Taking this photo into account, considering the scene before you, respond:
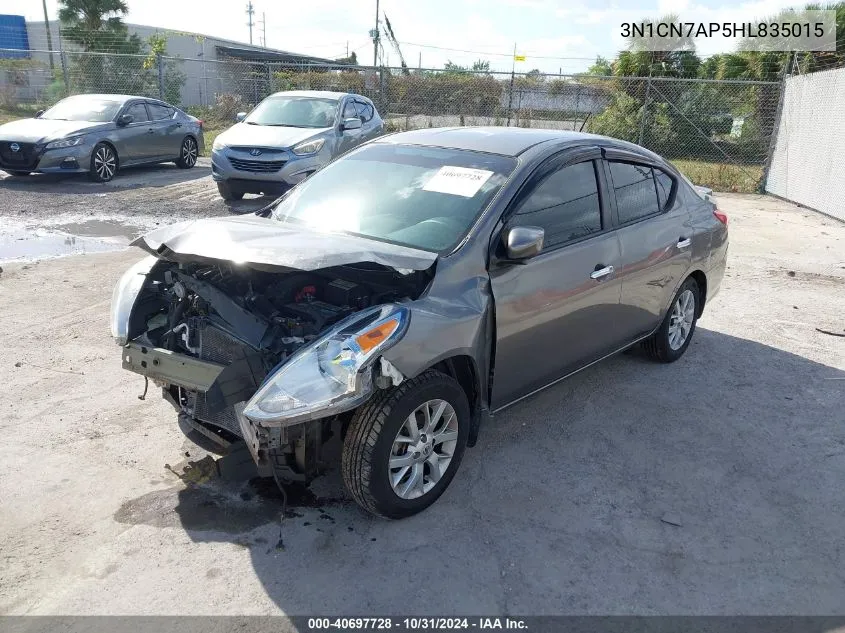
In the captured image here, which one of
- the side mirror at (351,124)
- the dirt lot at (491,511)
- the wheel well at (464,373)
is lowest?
the dirt lot at (491,511)

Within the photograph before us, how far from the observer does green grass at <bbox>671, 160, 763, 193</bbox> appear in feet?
54.5

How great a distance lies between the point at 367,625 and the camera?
283 cm

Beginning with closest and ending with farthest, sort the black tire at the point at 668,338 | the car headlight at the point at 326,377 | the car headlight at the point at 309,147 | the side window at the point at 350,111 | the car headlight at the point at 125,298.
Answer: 1. the car headlight at the point at 326,377
2. the car headlight at the point at 125,298
3. the black tire at the point at 668,338
4. the car headlight at the point at 309,147
5. the side window at the point at 350,111

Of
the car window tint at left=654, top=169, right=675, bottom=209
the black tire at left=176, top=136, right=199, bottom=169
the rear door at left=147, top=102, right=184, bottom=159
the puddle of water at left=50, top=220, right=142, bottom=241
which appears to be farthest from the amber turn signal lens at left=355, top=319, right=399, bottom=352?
the black tire at left=176, top=136, right=199, bottom=169

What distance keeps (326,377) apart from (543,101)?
64.5ft

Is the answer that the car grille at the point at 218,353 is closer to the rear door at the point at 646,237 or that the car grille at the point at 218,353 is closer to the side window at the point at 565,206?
the side window at the point at 565,206

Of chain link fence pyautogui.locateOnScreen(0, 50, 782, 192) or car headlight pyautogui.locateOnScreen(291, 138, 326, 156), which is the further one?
chain link fence pyautogui.locateOnScreen(0, 50, 782, 192)

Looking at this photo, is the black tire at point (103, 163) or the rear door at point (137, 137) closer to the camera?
the black tire at point (103, 163)

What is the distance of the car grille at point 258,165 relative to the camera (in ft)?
34.9

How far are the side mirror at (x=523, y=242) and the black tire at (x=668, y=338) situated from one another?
2.11m

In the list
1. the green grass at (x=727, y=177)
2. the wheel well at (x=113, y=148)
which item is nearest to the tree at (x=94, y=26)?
the wheel well at (x=113, y=148)

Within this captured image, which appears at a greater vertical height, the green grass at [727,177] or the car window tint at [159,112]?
the car window tint at [159,112]

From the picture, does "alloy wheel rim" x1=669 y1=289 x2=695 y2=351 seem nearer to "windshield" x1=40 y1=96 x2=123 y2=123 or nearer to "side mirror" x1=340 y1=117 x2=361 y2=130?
"side mirror" x1=340 y1=117 x2=361 y2=130

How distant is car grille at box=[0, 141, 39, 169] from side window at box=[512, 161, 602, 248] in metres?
10.6
